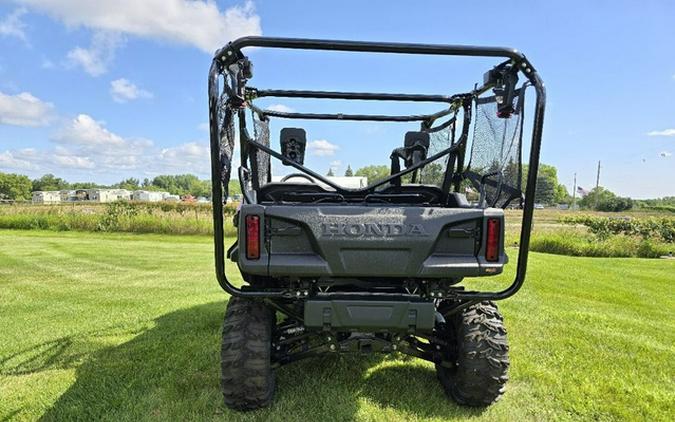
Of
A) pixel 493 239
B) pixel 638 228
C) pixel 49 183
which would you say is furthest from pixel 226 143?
pixel 49 183

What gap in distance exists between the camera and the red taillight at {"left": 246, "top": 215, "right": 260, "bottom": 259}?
2.41 meters

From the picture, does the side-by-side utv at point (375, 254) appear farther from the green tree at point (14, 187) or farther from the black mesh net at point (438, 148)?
the green tree at point (14, 187)

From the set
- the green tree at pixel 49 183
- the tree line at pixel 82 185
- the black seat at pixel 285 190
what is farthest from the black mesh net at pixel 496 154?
the green tree at pixel 49 183

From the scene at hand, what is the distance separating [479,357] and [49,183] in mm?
119900

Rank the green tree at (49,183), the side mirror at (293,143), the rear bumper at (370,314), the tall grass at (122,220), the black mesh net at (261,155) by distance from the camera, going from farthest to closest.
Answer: the green tree at (49,183) → the tall grass at (122,220) → the side mirror at (293,143) → the black mesh net at (261,155) → the rear bumper at (370,314)

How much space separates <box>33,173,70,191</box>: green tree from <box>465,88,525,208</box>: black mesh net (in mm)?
114534

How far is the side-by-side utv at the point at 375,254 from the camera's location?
239 cm

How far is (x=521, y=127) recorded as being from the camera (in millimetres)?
2547

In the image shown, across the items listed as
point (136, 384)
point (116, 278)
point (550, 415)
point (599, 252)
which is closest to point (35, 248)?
point (116, 278)

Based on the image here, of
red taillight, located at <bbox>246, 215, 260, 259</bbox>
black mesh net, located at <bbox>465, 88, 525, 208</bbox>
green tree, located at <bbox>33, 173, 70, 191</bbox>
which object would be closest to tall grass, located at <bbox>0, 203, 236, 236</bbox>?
black mesh net, located at <bbox>465, 88, 525, 208</bbox>

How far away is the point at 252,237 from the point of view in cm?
243

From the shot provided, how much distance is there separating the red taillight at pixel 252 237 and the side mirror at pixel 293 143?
1.61 m

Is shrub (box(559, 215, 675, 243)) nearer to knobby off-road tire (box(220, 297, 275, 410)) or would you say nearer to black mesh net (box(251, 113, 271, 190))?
black mesh net (box(251, 113, 271, 190))

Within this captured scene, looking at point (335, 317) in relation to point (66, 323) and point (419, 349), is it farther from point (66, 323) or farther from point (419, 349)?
point (66, 323)
